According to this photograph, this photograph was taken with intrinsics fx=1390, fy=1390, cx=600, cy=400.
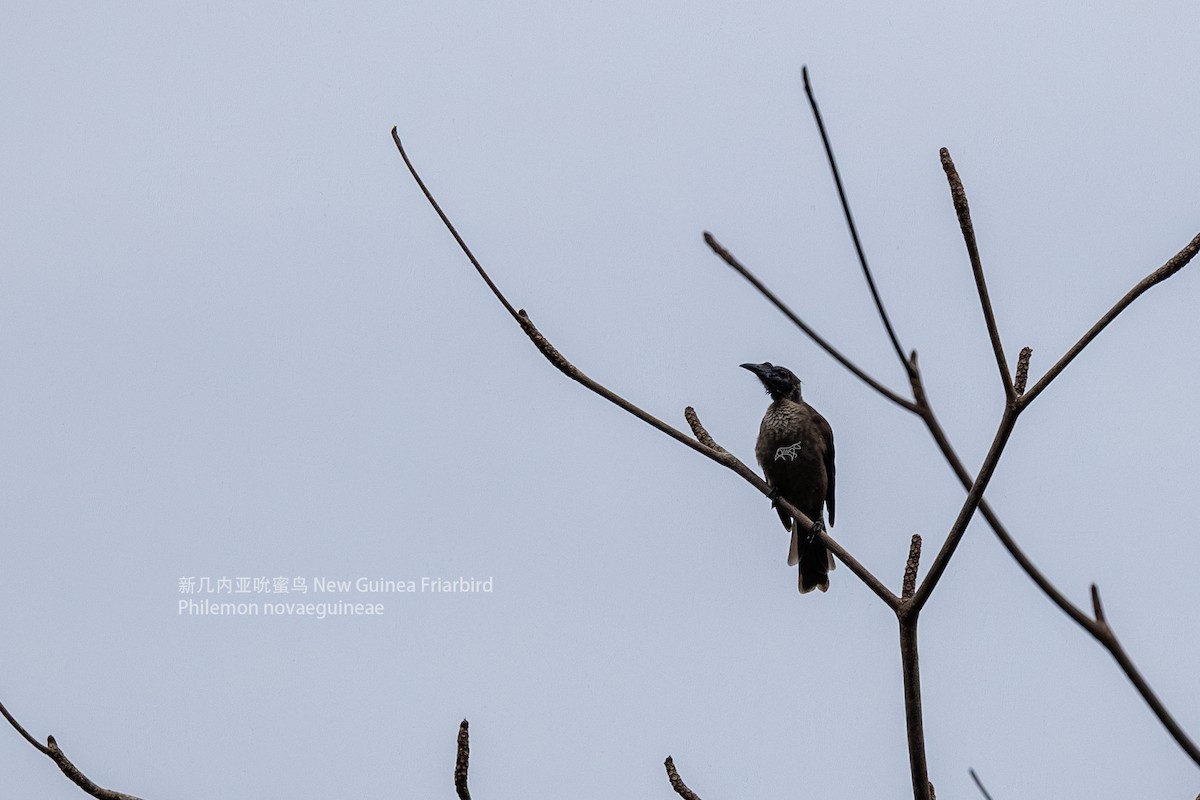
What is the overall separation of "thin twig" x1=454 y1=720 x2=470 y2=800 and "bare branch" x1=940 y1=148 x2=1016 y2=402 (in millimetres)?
1048

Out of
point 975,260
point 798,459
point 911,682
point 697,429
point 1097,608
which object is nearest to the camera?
point 1097,608

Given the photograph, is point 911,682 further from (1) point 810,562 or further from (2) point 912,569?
(1) point 810,562

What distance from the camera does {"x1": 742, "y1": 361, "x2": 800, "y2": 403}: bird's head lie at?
9.69 metres

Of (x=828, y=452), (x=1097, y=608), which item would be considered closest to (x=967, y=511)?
(x=1097, y=608)

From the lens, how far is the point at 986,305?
2166 millimetres

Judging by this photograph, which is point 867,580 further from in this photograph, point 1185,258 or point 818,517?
point 818,517

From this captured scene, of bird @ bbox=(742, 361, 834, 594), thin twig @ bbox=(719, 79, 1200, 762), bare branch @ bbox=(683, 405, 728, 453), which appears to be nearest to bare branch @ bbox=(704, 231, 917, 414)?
thin twig @ bbox=(719, 79, 1200, 762)

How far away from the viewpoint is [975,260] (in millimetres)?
2141

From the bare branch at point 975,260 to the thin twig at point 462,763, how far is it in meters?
1.05

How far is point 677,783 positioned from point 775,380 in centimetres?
700

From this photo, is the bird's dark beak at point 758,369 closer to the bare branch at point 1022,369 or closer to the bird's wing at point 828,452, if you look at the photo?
the bird's wing at point 828,452

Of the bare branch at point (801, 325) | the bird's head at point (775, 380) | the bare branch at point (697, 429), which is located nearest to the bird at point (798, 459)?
the bird's head at point (775, 380)

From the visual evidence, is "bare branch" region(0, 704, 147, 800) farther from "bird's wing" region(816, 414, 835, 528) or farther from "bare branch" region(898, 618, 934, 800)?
"bird's wing" region(816, 414, 835, 528)

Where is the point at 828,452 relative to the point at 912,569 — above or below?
above
